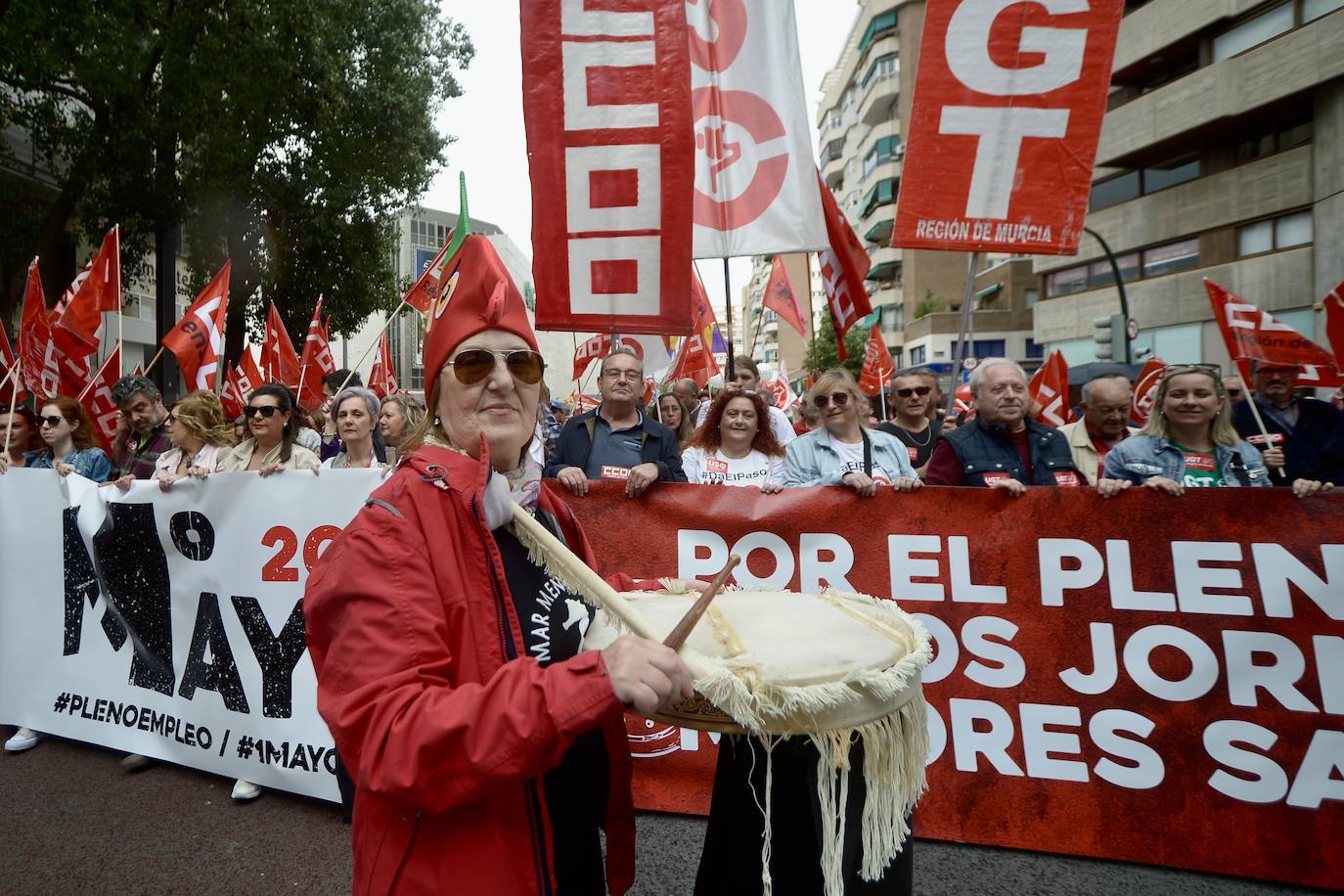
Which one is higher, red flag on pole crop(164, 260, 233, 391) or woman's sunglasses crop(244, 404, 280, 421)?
red flag on pole crop(164, 260, 233, 391)

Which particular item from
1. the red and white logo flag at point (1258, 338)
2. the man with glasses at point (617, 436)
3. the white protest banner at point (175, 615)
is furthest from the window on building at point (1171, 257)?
the white protest banner at point (175, 615)

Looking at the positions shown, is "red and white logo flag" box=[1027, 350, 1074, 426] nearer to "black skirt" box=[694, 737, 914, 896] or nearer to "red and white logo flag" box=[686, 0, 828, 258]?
"red and white logo flag" box=[686, 0, 828, 258]

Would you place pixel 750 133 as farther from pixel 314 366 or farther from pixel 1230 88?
pixel 1230 88

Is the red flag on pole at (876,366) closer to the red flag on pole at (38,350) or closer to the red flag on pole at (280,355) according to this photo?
the red flag on pole at (280,355)

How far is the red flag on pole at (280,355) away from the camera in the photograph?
349 inches

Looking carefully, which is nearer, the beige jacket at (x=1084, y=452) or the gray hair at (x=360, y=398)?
the beige jacket at (x=1084, y=452)

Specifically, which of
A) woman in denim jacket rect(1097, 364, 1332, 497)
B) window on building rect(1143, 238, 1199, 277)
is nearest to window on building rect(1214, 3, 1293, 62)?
window on building rect(1143, 238, 1199, 277)

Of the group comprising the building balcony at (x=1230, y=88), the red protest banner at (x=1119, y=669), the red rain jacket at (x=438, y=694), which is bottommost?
the red protest banner at (x=1119, y=669)

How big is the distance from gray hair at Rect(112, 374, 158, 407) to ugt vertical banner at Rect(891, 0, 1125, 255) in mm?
5653

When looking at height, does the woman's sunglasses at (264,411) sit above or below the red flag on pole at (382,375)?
below

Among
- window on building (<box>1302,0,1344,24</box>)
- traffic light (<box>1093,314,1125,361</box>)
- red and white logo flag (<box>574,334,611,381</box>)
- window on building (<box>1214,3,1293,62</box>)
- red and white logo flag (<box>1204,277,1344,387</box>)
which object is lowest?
red and white logo flag (<box>1204,277,1344,387</box>)

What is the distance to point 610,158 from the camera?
3.74 m

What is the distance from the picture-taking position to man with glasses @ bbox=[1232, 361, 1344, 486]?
477 cm

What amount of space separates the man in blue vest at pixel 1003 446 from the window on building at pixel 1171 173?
2440 cm
